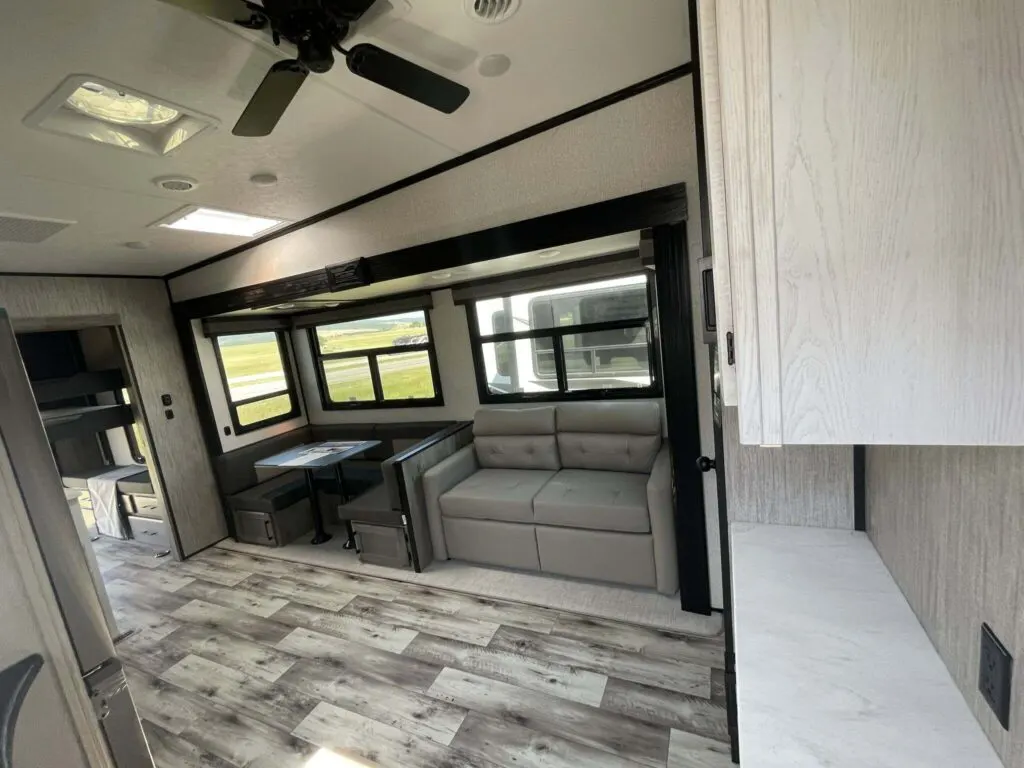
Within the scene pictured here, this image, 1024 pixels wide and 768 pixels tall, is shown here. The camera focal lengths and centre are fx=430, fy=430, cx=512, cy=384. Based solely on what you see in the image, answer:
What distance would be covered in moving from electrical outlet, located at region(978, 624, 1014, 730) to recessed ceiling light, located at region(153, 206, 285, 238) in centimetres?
344

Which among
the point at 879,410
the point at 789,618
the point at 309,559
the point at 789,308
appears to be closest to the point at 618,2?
the point at 789,308

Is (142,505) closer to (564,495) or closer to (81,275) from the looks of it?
(81,275)

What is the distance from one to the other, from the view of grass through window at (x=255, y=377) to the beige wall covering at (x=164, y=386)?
0.40m

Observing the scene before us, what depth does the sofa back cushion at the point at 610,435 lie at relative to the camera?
318cm

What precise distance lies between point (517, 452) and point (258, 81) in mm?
2793

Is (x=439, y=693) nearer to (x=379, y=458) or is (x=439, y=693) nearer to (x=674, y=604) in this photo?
(x=674, y=604)

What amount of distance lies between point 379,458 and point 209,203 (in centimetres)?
281

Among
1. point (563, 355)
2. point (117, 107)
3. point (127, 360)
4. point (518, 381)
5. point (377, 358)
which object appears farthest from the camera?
point (377, 358)

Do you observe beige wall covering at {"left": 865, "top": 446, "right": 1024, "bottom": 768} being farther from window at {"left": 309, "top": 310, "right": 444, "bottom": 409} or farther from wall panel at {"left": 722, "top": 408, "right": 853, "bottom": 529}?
window at {"left": 309, "top": 310, "right": 444, "bottom": 409}

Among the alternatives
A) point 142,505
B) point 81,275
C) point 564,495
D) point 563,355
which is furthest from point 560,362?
point 142,505

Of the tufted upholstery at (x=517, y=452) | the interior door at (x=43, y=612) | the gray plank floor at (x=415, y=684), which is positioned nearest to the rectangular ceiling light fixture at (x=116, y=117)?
the interior door at (x=43, y=612)

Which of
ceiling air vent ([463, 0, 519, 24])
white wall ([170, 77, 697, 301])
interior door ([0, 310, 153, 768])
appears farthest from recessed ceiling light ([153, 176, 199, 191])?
ceiling air vent ([463, 0, 519, 24])

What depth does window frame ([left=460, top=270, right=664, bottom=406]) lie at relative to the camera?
11.2 ft

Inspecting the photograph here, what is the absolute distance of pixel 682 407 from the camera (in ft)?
7.20
